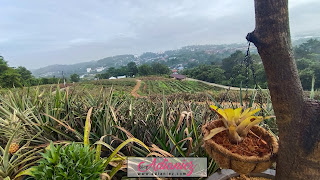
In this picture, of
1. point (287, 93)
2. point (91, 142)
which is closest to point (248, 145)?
point (287, 93)

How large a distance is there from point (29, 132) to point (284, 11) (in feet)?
6.27

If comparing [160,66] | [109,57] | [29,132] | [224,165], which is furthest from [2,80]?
[109,57]

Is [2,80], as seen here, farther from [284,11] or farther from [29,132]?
[284,11]

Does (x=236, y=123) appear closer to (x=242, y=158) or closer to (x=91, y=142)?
(x=242, y=158)

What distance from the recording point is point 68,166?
2.77 ft

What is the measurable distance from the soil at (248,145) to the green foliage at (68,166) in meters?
0.64

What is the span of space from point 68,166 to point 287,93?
104 cm

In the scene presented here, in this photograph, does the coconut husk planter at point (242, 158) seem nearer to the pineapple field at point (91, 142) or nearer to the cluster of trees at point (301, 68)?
the pineapple field at point (91, 142)

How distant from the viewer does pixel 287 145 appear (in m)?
0.73

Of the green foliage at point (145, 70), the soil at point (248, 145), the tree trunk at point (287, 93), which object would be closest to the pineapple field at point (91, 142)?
the soil at point (248, 145)

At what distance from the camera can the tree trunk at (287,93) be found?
666 mm

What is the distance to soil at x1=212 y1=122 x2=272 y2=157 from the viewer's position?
0.79m

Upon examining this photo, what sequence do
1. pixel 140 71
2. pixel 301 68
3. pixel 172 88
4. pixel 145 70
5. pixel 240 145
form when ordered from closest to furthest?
1. pixel 240 145
2. pixel 301 68
3. pixel 172 88
4. pixel 145 70
5. pixel 140 71

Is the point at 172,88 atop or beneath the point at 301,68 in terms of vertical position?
beneath
